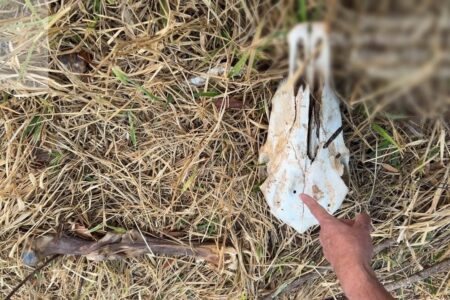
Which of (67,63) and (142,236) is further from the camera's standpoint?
(142,236)

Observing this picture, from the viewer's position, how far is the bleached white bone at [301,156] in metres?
1.00

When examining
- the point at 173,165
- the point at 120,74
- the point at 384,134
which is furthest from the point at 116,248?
the point at 384,134

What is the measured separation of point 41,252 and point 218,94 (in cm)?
55

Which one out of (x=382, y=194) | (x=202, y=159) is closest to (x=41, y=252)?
(x=202, y=159)

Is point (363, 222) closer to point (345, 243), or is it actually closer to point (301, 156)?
point (345, 243)

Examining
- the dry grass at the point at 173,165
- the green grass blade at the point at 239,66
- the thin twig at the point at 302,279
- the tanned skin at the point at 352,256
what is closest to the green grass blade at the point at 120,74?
the dry grass at the point at 173,165

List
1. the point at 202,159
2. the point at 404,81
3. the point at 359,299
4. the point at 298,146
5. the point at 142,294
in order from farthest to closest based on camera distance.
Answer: the point at 142,294 → the point at 202,159 → the point at 298,146 → the point at 359,299 → the point at 404,81

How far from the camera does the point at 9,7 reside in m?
1.02

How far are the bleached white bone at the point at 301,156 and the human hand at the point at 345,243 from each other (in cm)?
21

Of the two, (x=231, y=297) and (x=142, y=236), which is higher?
(x=142, y=236)

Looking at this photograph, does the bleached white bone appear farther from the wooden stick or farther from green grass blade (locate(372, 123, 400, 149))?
the wooden stick

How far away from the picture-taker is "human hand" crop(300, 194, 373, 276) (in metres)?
0.79

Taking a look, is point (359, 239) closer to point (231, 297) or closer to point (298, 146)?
point (298, 146)

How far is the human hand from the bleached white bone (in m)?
0.21
